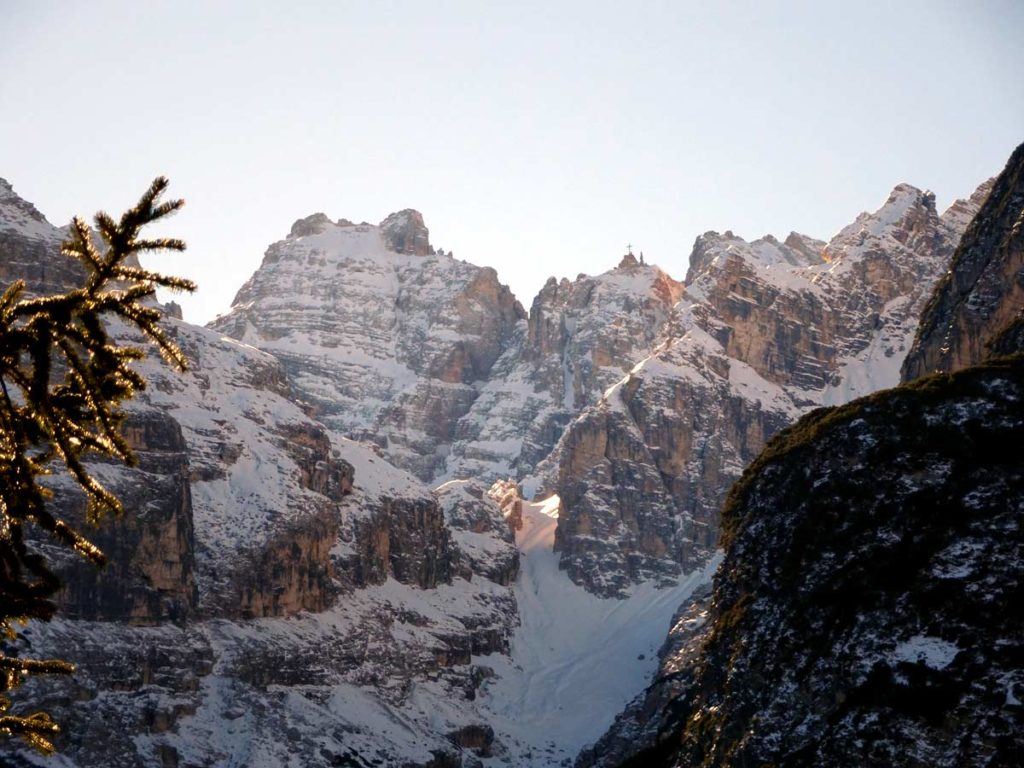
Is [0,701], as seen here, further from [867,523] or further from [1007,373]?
[1007,373]

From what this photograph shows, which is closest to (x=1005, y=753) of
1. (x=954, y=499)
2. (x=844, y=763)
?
(x=844, y=763)

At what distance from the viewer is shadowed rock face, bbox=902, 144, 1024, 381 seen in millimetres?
144875

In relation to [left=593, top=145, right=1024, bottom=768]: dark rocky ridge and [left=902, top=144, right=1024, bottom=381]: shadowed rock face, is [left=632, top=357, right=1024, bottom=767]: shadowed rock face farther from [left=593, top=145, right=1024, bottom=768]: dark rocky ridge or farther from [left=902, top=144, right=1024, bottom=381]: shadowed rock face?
[left=902, top=144, right=1024, bottom=381]: shadowed rock face

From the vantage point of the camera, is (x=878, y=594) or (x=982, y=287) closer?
(x=878, y=594)

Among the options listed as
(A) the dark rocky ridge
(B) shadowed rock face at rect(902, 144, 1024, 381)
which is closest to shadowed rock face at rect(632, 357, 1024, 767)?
(A) the dark rocky ridge

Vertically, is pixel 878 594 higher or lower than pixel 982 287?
lower

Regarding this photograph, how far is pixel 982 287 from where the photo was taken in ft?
491

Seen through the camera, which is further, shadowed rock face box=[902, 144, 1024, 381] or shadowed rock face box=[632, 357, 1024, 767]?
shadowed rock face box=[902, 144, 1024, 381]

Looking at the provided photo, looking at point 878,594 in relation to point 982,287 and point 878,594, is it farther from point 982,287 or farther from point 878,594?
point 982,287

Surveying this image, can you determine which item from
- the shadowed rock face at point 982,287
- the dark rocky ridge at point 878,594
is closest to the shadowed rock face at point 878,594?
the dark rocky ridge at point 878,594

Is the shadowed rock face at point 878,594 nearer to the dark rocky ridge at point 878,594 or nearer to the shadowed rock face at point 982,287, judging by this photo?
the dark rocky ridge at point 878,594

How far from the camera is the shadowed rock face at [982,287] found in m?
145

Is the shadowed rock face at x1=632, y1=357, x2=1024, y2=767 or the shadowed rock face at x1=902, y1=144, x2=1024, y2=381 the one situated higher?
the shadowed rock face at x1=902, y1=144, x2=1024, y2=381

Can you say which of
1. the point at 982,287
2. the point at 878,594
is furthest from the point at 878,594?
the point at 982,287
